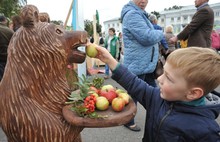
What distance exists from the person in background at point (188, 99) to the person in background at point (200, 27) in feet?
7.13

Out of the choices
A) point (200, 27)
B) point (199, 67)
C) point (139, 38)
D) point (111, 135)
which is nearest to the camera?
point (199, 67)

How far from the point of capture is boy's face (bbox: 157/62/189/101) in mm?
1166

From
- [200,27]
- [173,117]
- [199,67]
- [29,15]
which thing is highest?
[29,15]

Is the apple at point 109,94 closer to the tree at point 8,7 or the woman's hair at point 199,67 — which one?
→ the woman's hair at point 199,67

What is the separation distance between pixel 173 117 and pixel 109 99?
0.34 m

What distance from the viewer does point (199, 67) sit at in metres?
1.11

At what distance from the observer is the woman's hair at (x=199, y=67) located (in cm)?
111

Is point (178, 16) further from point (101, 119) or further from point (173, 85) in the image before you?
point (101, 119)

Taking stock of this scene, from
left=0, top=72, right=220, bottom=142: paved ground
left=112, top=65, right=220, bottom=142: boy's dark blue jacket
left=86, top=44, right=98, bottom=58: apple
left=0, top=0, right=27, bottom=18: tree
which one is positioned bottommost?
left=0, top=72, right=220, bottom=142: paved ground

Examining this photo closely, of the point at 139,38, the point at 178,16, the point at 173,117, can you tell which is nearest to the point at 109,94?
the point at 173,117

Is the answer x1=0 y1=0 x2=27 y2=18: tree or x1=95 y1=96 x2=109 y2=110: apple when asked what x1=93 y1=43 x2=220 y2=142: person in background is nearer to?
x1=95 y1=96 x2=109 y2=110: apple


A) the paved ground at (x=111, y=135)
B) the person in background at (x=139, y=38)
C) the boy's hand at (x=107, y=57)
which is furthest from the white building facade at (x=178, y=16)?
the boy's hand at (x=107, y=57)

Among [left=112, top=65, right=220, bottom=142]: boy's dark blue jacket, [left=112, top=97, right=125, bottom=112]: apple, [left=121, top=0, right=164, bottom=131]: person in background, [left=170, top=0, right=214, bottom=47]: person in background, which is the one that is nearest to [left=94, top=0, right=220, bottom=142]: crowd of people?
[left=112, top=65, right=220, bottom=142]: boy's dark blue jacket

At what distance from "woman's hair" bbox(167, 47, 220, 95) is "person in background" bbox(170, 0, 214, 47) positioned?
7.30ft
